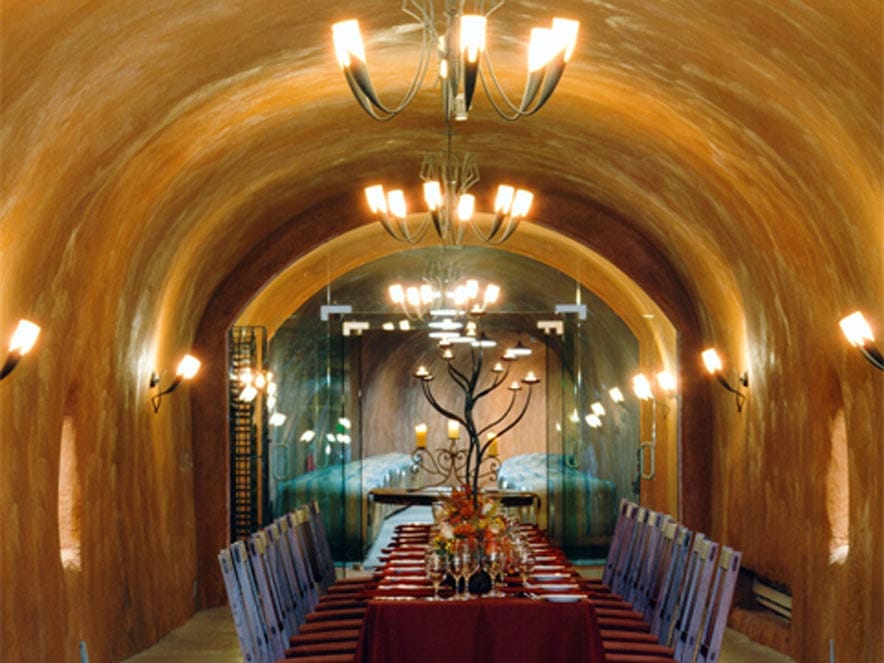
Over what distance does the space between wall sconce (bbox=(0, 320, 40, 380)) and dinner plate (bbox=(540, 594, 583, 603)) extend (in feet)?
Result: 9.98

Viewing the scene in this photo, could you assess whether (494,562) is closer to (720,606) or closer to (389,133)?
(720,606)

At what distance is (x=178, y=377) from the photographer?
42.2 feet

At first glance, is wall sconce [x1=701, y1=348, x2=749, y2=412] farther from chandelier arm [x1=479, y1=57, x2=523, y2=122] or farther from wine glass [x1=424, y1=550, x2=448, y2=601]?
wine glass [x1=424, y1=550, x2=448, y2=601]

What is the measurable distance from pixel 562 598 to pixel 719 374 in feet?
19.1

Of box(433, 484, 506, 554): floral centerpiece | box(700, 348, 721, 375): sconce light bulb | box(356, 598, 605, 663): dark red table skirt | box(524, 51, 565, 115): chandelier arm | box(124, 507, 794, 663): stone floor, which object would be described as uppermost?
box(524, 51, 565, 115): chandelier arm

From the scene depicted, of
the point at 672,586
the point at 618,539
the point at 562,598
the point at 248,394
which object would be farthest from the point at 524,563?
the point at 248,394

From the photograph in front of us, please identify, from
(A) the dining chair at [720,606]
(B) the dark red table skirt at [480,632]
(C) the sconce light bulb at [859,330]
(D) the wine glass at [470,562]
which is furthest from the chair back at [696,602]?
(C) the sconce light bulb at [859,330]

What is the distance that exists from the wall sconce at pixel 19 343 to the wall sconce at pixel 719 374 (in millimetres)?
6849

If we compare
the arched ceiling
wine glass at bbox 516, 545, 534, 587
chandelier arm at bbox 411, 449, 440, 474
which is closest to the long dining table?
wine glass at bbox 516, 545, 534, 587

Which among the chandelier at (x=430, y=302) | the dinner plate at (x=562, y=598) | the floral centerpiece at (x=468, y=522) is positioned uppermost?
the chandelier at (x=430, y=302)

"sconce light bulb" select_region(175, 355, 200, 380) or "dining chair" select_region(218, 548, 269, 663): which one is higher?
"sconce light bulb" select_region(175, 355, 200, 380)

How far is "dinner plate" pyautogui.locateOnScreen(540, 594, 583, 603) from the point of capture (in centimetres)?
755

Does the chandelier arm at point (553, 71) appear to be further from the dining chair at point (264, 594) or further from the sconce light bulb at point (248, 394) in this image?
the sconce light bulb at point (248, 394)

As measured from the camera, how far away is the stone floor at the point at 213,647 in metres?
11.2
